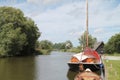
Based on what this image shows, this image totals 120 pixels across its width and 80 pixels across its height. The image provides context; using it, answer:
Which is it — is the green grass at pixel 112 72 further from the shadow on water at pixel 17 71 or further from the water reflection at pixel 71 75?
the shadow on water at pixel 17 71

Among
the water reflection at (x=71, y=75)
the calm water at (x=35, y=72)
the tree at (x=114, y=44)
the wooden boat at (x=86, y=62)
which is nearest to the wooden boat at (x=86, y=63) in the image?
the wooden boat at (x=86, y=62)

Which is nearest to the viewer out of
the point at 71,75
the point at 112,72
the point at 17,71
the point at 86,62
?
the point at 112,72

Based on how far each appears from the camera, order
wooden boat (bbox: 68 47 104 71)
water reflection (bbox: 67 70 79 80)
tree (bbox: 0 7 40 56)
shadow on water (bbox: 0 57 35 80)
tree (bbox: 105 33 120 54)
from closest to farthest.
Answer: shadow on water (bbox: 0 57 35 80)
water reflection (bbox: 67 70 79 80)
wooden boat (bbox: 68 47 104 71)
tree (bbox: 0 7 40 56)
tree (bbox: 105 33 120 54)

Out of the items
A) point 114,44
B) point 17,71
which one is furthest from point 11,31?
point 17,71

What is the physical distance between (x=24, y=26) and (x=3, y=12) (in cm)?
933

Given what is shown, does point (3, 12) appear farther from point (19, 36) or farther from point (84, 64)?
point (84, 64)

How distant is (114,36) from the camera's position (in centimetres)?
7881

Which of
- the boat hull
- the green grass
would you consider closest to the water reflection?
the boat hull

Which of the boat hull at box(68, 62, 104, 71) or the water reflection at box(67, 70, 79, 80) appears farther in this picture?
the boat hull at box(68, 62, 104, 71)

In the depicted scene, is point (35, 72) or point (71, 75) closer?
point (71, 75)

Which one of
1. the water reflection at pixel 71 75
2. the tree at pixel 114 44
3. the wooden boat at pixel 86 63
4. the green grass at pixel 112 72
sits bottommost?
the water reflection at pixel 71 75

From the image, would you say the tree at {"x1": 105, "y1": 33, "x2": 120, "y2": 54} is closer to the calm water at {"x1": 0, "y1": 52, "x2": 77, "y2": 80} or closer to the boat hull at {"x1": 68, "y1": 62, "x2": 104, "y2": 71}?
the calm water at {"x1": 0, "y1": 52, "x2": 77, "y2": 80}

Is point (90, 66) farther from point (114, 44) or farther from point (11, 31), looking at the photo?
point (114, 44)

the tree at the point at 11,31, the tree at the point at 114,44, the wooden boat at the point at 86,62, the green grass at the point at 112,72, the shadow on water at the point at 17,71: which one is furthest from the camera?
the tree at the point at 114,44
